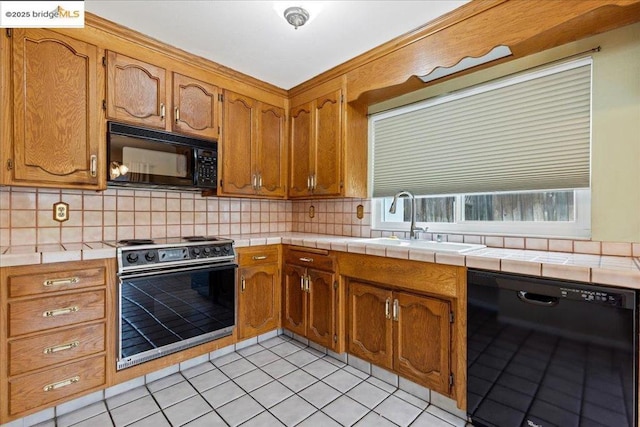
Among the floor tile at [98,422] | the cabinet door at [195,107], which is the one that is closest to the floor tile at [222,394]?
the floor tile at [98,422]

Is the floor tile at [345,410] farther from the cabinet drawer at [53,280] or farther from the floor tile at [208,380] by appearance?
the cabinet drawer at [53,280]

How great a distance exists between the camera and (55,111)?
5.78 feet

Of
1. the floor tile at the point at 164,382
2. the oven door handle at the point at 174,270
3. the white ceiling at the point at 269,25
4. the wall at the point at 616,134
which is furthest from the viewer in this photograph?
the floor tile at the point at 164,382

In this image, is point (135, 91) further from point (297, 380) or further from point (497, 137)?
point (497, 137)

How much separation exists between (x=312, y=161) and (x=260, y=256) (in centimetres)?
97

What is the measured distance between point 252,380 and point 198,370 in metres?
0.44

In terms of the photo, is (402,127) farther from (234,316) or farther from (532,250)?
(234,316)

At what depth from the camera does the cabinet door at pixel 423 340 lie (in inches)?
65.2

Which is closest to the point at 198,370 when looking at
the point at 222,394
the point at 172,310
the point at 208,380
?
the point at 208,380

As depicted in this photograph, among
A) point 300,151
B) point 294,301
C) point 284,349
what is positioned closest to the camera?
point 284,349

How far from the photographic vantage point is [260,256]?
2.49 meters

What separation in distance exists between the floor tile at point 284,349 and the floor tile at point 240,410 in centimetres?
59

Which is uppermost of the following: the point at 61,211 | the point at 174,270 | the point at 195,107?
the point at 195,107

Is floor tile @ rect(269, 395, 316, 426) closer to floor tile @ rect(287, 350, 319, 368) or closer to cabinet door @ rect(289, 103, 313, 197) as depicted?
floor tile @ rect(287, 350, 319, 368)
